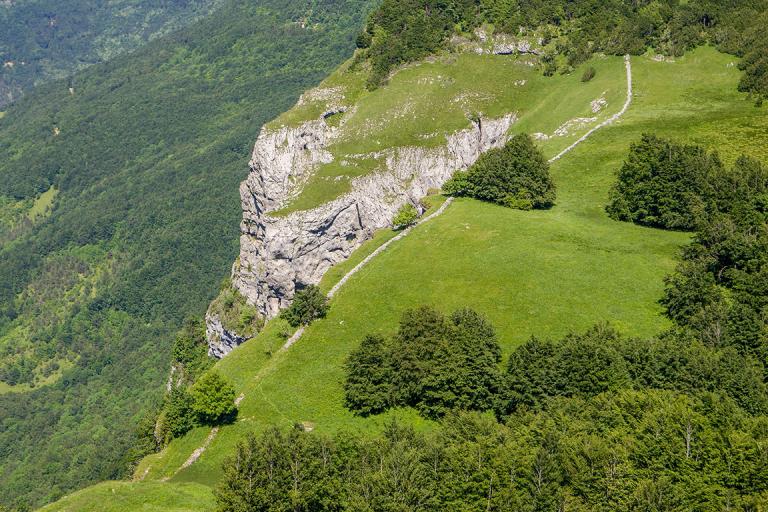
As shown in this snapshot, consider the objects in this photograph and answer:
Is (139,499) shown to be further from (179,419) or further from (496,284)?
(496,284)

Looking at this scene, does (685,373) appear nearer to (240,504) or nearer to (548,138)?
(240,504)

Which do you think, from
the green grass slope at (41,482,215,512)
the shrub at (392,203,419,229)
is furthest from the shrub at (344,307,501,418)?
the shrub at (392,203,419,229)

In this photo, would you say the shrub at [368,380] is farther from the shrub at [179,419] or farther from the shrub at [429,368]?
the shrub at [179,419]

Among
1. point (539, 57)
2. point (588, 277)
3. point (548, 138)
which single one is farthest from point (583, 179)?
point (539, 57)

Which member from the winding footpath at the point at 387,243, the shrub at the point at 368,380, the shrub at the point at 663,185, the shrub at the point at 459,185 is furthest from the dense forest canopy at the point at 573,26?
the shrub at the point at 368,380

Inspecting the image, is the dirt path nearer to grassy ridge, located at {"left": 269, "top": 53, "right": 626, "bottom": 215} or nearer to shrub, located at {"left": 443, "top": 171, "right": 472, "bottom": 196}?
grassy ridge, located at {"left": 269, "top": 53, "right": 626, "bottom": 215}

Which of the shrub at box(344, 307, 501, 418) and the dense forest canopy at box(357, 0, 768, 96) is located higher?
the dense forest canopy at box(357, 0, 768, 96)

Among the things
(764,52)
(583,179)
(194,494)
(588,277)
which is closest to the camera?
(194,494)
